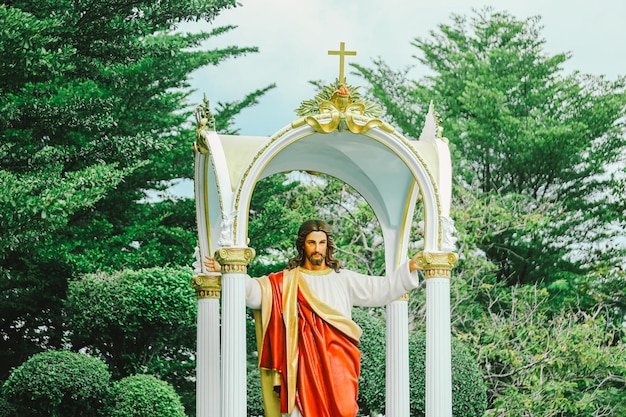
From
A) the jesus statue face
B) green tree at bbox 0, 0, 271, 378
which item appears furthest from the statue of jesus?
green tree at bbox 0, 0, 271, 378

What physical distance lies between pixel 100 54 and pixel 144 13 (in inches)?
32.4

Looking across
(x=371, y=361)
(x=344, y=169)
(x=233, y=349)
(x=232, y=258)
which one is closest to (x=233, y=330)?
(x=233, y=349)

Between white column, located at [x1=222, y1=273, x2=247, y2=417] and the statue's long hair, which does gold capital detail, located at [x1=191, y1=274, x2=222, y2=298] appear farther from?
white column, located at [x1=222, y1=273, x2=247, y2=417]

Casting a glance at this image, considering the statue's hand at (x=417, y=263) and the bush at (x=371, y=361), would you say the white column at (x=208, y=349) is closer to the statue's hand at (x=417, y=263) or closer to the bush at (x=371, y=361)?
the statue's hand at (x=417, y=263)

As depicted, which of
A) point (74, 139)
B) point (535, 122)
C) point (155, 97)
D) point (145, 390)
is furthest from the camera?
point (535, 122)

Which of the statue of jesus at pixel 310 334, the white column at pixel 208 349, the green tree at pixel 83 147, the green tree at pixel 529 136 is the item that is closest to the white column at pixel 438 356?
the statue of jesus at pixel 310 334

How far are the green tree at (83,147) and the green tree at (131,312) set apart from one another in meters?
1.06

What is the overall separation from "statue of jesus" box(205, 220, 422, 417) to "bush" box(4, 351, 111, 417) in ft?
17.4

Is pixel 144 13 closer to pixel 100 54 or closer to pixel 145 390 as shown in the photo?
pixel 100 54

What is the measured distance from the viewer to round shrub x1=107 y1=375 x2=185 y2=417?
1533cm

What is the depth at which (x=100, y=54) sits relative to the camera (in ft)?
59.2

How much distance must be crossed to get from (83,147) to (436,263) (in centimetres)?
954

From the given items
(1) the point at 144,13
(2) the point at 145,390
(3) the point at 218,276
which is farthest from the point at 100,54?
(3) the point at 218,276

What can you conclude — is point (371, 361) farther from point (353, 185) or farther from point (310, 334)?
point (310, 334)
